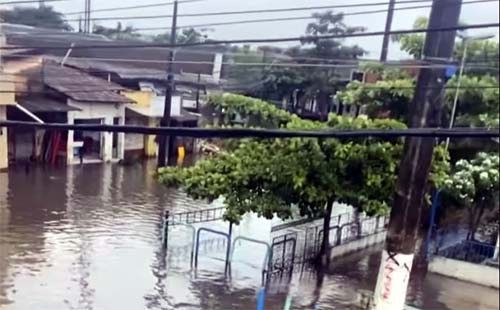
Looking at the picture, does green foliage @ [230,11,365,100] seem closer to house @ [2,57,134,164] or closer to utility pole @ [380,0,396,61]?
utility pole @ [380,0,396,61]

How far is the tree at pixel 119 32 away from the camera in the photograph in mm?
3467

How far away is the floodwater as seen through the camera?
4324 millimetres

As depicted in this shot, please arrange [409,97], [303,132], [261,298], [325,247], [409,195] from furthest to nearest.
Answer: [325,247]
[261,298]
[409,97]
[409,195]
[303,132]

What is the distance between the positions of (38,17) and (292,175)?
7.06 ft

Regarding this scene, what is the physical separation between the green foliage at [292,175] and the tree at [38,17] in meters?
1.40

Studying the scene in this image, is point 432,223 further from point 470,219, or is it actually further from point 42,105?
point 42,105

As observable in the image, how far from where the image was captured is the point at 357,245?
6066 mm

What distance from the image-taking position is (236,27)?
298 cm

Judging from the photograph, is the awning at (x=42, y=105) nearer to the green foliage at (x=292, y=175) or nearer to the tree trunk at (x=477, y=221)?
the green foliage at (x=292, y=175)

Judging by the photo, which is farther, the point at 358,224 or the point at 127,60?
the point at 358,224

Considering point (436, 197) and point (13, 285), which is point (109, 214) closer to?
point (13, 285)

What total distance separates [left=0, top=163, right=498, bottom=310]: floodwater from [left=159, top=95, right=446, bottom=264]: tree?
0.64 meters

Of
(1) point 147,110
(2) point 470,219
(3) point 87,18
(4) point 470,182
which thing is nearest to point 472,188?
(4) point 470,182

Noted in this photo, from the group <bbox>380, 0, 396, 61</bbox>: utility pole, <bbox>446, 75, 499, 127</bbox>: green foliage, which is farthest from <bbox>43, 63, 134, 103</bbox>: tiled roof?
<bbox>446, 75, 499, 127</bbox>: green foliage
